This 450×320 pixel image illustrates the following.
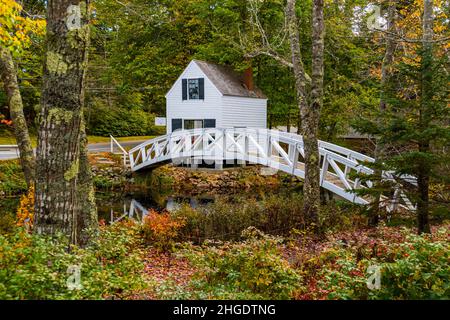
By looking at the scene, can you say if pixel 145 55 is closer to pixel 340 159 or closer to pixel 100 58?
pixel 100 58

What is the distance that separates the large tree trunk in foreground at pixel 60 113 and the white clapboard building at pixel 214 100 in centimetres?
1800

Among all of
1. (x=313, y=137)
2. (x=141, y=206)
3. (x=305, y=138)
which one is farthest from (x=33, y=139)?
(x=313, y=137)

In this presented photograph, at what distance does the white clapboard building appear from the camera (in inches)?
885

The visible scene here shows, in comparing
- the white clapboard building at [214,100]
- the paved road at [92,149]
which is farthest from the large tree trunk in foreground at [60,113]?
the white clapboard building at [214,100]

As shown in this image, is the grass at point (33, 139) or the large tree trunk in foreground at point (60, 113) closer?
the large tree trunk in foreground at point (60, 113)

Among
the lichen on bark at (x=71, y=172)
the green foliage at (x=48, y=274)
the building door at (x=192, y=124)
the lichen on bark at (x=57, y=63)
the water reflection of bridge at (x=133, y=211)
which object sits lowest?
the water reflection of bridge at (x=133, y=211)

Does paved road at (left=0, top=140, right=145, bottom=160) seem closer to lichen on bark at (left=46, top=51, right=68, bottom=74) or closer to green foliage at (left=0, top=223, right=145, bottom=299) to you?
lichen on bark at (left=46, top=51, right=68, bottom=74)

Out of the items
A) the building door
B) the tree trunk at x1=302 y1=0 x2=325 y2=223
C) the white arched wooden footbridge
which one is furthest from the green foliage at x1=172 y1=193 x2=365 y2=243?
the building door

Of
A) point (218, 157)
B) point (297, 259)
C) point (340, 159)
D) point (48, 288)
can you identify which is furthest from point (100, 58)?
point (48, 288)

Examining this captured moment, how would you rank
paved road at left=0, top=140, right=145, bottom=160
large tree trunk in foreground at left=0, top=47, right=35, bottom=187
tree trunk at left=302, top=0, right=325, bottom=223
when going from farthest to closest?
1. paved road at left=0, top=140, right=145, bottom=160
2. tree trunk at left=302, top=0, right=325, bottom=223
3. large tree trunk in foreground at left=0, top=47, right=35, bottom=187

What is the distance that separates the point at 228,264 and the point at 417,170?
358cm

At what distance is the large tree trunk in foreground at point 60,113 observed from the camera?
425 cm

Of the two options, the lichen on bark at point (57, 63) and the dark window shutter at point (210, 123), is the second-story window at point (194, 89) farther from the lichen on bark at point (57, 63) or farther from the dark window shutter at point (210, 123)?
the lichen on bark at point (57, 63)
